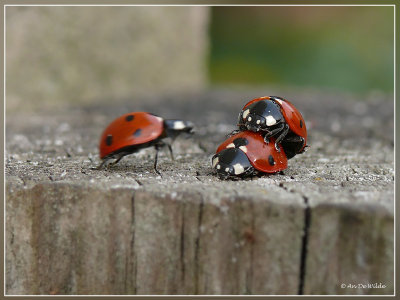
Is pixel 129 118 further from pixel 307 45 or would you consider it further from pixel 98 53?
pixel 307 45

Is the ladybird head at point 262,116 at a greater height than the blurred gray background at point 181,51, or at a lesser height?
lesser

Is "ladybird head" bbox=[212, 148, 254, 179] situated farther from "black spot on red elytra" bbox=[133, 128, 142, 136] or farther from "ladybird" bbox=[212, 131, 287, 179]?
"black spot on red elytra" bbox=[133, 128, 142, 136]

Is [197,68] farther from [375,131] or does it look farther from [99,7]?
[375,131]

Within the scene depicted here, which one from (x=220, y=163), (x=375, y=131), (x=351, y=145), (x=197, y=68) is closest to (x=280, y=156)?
(x=220, y=163)

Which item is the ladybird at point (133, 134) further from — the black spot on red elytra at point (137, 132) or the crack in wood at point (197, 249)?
the crack in wood at point (197, 249)

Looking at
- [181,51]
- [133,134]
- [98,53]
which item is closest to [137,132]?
[133,134]

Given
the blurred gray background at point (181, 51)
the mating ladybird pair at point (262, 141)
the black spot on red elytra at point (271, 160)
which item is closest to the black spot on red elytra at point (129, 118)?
the mating ladybird pair at point (262, 141)
